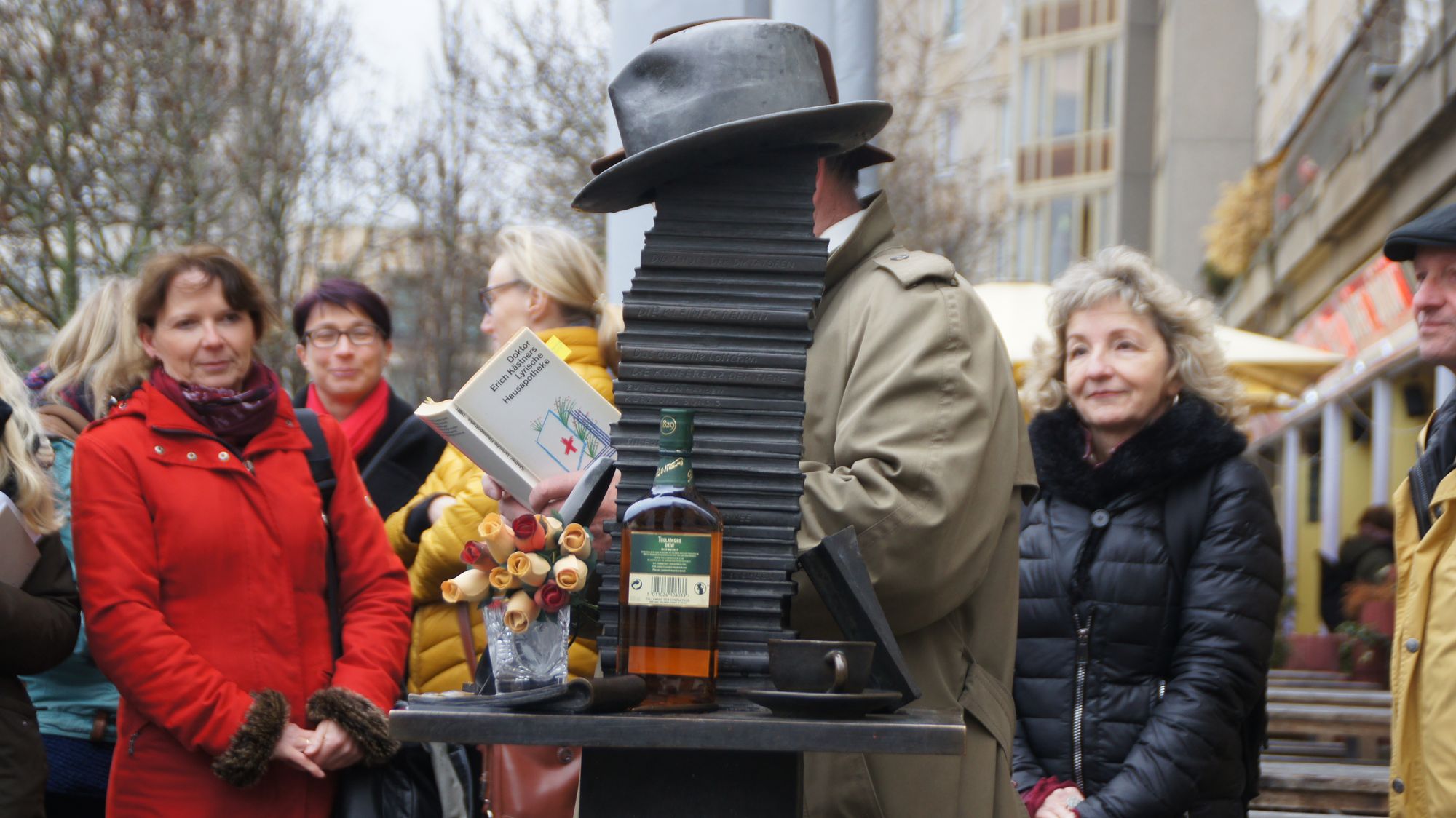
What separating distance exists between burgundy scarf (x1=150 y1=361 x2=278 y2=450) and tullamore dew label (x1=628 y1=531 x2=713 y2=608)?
2038 millimetres

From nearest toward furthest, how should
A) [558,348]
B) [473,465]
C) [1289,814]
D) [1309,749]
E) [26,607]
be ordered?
1. [558,348]
2. [26,607]
3. [473,465]
4. [1289,814]
5. [1309,749]

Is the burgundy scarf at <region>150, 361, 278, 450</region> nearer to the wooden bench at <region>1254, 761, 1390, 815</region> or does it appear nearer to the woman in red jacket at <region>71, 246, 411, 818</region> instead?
the woman in red jacket at <region>71, 246, 411, 818</region>

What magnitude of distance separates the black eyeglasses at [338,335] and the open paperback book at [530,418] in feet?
9.55

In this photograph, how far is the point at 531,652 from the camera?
2.08 m

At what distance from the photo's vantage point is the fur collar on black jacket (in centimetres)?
373

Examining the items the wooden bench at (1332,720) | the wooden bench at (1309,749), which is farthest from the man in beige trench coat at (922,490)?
the wooden bench at (1309,749)

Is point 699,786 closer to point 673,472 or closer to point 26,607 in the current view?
point 673,472

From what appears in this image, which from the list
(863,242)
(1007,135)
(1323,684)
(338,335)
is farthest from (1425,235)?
(1007,135)

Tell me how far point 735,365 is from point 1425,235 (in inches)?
85.1

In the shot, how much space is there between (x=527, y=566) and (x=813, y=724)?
45 cm

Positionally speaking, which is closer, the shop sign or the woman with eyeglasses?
the woman with eyeglasses

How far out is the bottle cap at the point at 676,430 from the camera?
2.08 meters

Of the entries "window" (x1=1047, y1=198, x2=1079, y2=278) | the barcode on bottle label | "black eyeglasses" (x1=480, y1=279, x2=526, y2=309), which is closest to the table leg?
the barcode on bottle label

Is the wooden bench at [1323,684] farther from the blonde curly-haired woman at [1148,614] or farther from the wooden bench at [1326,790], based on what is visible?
the blonde curly-haired woman at [1148,614]
